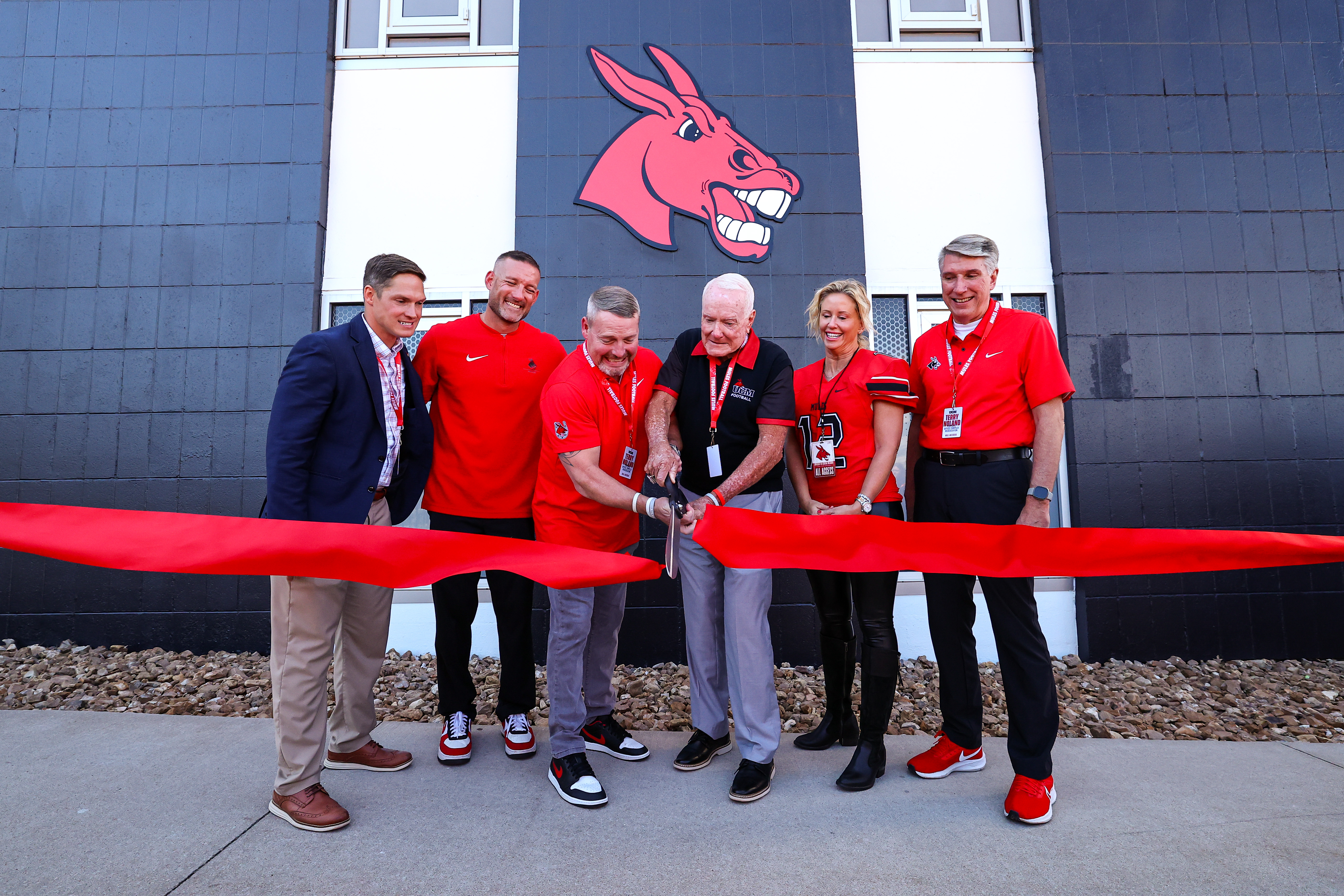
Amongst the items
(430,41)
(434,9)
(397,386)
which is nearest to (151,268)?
(430,41)

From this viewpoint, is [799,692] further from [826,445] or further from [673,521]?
[673,521]

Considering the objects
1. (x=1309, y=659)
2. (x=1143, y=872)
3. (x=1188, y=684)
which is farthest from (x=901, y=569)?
(x=1309, y=659)

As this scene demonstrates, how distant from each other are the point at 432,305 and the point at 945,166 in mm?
3794

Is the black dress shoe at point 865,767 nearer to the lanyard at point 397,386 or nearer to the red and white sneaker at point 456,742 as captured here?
the red and white sneaker at point 456,742

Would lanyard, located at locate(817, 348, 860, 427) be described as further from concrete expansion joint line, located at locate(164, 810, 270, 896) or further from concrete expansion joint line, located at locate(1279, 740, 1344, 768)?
concrete expansion joint line, located at locate(1279, 740, 1344, 768)

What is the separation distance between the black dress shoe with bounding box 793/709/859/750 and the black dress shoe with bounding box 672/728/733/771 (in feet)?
1.20

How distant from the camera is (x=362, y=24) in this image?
16.3 ft

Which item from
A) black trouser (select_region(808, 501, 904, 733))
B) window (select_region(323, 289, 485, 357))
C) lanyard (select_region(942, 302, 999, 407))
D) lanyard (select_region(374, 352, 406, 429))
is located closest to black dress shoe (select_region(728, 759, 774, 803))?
black trouser (select_region(808, 501, 904, 733))

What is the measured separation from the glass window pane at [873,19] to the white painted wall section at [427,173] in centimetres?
257

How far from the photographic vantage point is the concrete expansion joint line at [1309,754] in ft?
9.11

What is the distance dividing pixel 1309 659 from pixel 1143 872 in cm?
378

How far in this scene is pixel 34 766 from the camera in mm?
2680

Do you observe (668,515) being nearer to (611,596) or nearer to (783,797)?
(611,596)

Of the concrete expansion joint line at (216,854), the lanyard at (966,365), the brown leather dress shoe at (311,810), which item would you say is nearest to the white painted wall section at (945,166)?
the lanyard at (966,365)
